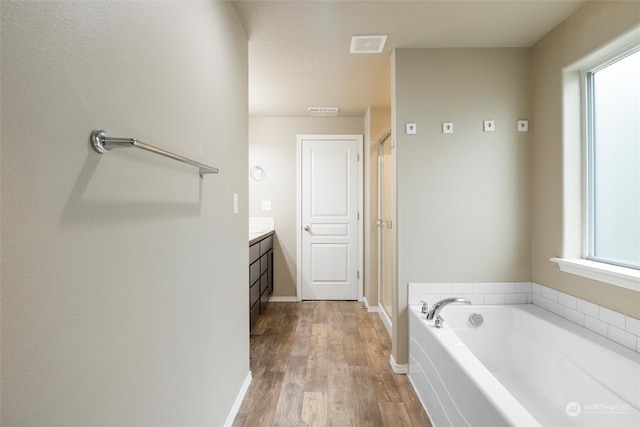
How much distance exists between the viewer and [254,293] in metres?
3.21

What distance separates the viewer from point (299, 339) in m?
3.00

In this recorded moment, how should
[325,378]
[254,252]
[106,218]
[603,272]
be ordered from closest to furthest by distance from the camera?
[106,218] < [603,272] < [325,378] < [254,252]

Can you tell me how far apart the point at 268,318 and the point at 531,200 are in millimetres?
2680

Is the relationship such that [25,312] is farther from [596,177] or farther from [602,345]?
[596,177]

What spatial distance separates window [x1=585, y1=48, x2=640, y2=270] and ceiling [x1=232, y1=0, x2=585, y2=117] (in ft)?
1.56

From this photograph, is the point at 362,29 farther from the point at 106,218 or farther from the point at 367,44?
the point at 106,218

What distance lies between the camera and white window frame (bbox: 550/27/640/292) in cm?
165

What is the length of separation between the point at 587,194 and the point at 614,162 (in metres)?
0.24

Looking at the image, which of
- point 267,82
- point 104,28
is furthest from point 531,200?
point 104,28

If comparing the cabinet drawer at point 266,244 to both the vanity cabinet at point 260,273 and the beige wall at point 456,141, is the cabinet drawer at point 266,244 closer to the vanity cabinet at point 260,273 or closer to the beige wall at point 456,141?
the vanity cabinet at point 260,273

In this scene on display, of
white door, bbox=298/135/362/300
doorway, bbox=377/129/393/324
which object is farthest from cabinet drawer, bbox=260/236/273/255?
doorway, bbox=377/129/393/324

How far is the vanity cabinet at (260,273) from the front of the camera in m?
3.06

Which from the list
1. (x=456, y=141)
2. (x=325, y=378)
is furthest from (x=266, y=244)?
(x=456, y=141)

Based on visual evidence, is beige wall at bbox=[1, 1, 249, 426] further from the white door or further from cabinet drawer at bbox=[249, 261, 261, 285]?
the white door
